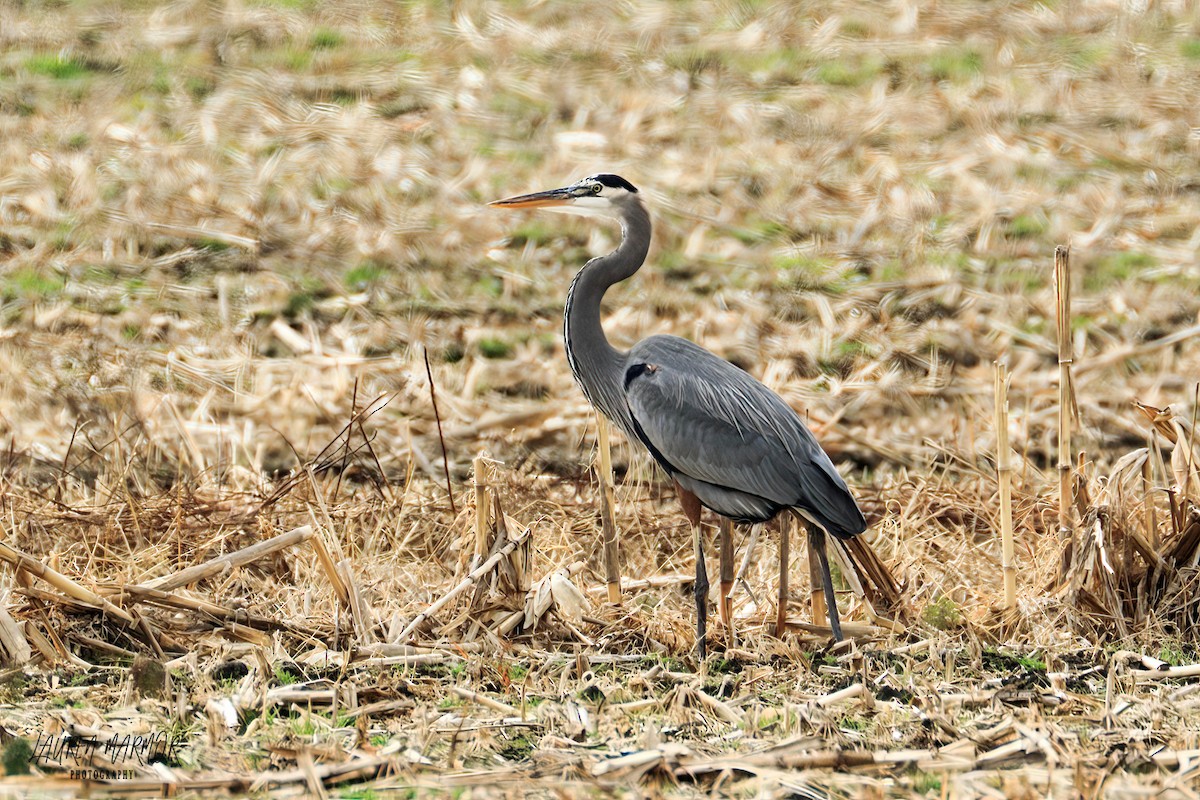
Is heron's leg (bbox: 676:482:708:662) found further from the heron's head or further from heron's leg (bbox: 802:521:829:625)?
the heron's head

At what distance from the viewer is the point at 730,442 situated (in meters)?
5.72

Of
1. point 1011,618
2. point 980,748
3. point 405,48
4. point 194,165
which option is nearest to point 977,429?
point 1011,618

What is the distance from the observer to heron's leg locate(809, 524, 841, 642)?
5395 millimetres

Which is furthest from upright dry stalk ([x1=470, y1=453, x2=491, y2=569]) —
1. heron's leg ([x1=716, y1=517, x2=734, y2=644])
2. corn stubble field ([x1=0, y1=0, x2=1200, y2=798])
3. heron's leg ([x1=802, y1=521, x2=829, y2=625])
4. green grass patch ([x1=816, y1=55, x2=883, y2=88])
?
green grass patch ([x1=816, y1=55, x2=883, y2=88])

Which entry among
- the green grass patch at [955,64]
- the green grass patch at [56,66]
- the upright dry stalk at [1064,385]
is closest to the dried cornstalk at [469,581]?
the upright dry stalk at [1064,385]

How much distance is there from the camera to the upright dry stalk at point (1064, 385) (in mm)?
5598

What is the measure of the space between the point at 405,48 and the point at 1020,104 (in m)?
5.02

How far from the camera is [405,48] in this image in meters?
13.5

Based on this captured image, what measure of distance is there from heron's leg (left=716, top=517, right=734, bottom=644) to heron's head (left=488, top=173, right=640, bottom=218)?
1.28m

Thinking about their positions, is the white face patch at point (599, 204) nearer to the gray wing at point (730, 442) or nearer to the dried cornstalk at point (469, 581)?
the gray wing at point (730, 442)

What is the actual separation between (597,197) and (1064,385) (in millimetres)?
1879

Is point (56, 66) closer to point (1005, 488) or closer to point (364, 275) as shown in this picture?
point (364, 275)

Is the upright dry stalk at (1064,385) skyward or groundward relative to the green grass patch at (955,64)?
groundward

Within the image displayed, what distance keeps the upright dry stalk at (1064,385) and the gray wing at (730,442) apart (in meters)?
0.78
